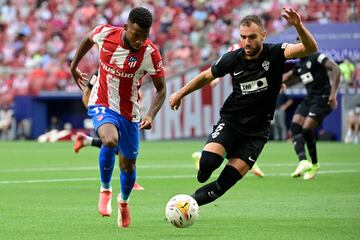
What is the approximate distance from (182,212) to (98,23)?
30.1 meters

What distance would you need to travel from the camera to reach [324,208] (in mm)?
11977

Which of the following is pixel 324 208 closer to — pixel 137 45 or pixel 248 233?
pixel 248 233

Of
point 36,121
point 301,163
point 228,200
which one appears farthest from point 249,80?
point 36,121

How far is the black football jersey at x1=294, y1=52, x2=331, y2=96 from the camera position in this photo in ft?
56.7

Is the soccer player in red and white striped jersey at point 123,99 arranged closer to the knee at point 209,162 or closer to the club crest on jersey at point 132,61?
the club crest on jersey at point 132,61

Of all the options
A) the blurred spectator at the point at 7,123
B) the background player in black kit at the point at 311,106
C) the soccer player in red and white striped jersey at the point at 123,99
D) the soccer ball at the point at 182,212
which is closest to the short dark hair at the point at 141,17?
the soccer player in red and white striped jersey at the point at 123,99

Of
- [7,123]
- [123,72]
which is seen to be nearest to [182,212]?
[123,72]

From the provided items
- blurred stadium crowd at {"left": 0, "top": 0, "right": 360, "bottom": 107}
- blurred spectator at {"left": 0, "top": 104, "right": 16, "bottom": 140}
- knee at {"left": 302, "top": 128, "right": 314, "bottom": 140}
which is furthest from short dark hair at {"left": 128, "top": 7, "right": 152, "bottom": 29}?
blurred spectator at {"left": 0, "top": 104, "right": 16, "bottom": 140}

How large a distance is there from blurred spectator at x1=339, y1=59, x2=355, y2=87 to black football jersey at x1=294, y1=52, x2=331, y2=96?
47.6ft

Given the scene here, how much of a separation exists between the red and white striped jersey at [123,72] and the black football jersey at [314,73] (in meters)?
7.19

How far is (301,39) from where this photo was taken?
30.5ft

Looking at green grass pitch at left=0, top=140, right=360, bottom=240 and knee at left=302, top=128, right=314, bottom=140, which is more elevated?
knee at left=302, top=128, right=314, bottom=140

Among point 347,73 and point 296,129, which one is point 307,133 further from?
point 347,73

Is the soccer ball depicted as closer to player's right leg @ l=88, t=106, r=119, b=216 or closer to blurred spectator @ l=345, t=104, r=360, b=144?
player's right leg @ l=88, t=106, r=119, b=216
